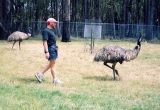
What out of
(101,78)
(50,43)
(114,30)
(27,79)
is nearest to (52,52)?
(50,43)

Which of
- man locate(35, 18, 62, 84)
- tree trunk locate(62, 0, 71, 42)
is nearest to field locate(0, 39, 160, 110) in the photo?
man locate(35, 18, 62, 84)

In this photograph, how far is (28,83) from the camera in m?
14.8

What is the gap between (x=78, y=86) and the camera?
14.6m

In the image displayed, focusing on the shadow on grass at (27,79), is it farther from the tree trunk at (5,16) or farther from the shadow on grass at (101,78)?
the tree trunk at (5,16)

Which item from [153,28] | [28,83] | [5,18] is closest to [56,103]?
[28,83]

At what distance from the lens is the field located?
11047mm

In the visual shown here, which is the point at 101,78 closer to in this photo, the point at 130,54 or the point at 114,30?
the point at 130,54

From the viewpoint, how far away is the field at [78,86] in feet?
36.2

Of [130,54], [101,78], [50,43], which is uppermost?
[50,43]

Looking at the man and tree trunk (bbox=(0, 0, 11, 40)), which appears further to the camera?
tree trunk (bbox=(0, 0, 11, 40))

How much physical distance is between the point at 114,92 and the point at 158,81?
10.8ft

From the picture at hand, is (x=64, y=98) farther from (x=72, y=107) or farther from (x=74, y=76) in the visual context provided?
(x=74, y=76)

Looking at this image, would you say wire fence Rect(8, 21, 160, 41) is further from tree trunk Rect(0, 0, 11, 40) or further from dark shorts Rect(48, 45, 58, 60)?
dark shorts Rect(48, 45, 58, 60)

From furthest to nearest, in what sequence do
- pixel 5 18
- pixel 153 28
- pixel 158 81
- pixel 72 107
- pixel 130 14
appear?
pixel 130 14, pixel 153 28, pixel 5 18, pixel 158 81, pixel 72 107
